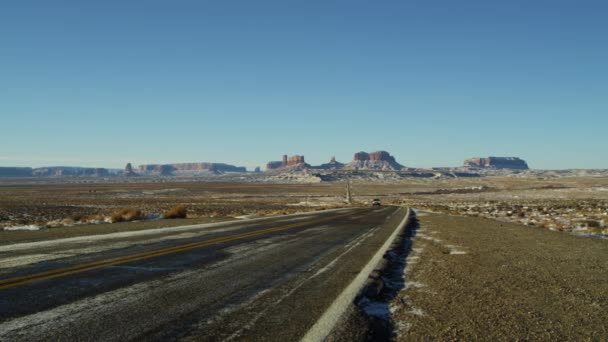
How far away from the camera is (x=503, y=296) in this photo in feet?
20.4

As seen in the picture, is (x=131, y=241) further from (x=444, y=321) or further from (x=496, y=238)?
(x=496, y=238)

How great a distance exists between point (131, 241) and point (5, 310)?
23.8 ft

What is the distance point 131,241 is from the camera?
38.8 feet

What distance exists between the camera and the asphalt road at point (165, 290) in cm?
432

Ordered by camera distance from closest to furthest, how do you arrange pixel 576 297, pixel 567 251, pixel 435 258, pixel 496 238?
pixel 576 297 < pixel 435 258 < pixel 567 251 < pixel 496 238

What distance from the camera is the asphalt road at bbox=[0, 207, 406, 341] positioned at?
4.32 meters

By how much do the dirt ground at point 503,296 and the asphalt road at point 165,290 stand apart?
1.25 m

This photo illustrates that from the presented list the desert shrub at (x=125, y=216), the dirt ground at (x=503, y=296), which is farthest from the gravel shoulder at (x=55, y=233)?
the dirt ground at (x=503, y=296)

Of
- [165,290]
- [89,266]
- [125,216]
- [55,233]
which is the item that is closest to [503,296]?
[165,290]

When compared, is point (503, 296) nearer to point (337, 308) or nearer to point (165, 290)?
point (337, 308)

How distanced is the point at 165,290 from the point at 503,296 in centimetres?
A: 502

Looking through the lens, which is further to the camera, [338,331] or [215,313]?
[215,313]

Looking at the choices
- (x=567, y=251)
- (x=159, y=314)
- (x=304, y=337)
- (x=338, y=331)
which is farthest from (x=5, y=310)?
(x=567, y=251)

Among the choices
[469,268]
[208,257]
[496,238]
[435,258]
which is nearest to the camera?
[469,268]
